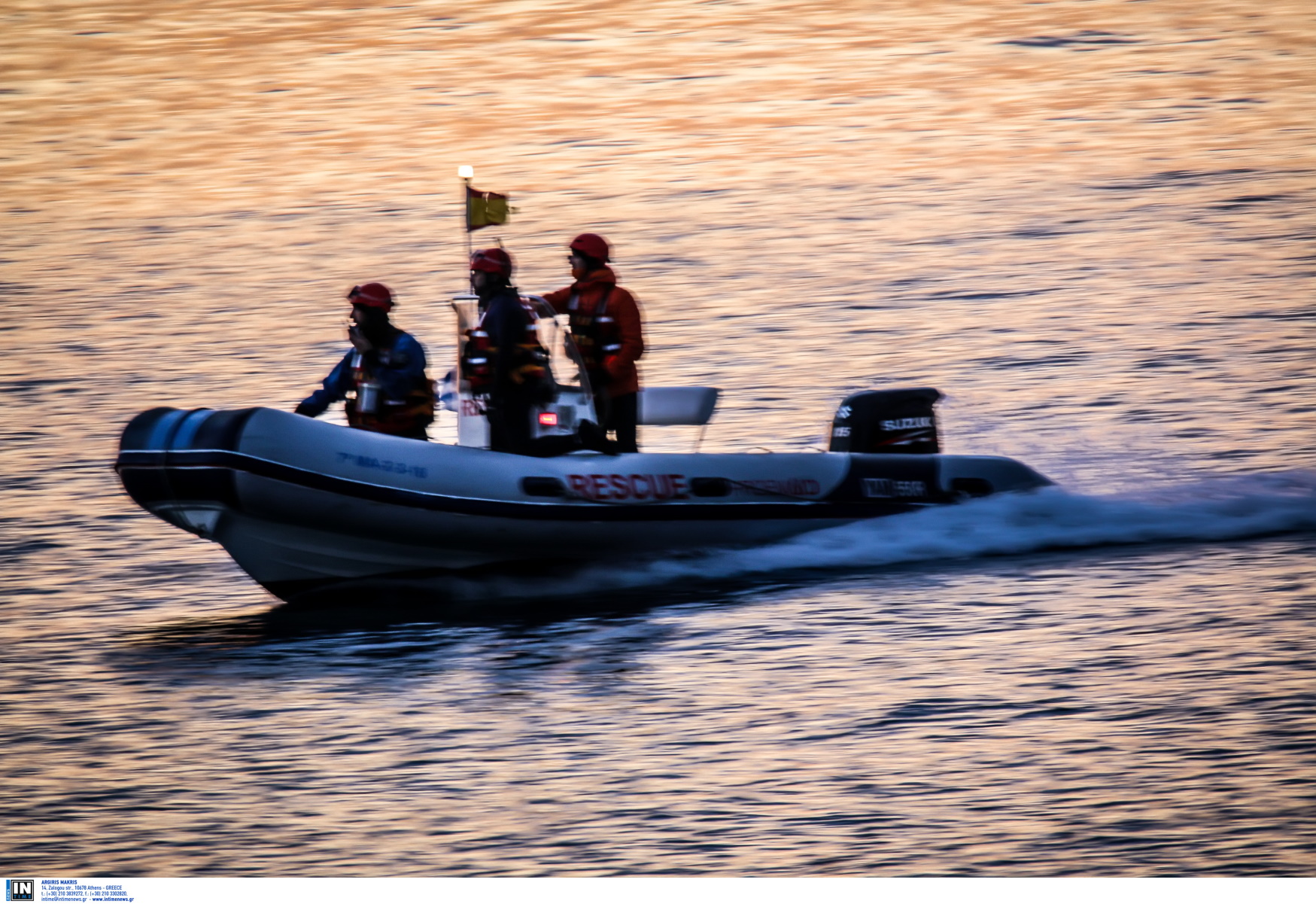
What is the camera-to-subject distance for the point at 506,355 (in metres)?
6.75

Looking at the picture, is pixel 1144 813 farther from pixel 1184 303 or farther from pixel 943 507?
pixel 1184 303

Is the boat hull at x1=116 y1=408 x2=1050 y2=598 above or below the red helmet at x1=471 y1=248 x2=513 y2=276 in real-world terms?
below

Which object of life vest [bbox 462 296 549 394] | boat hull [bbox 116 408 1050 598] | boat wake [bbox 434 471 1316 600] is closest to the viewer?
boat hull [bbox 116 408 1050 598]

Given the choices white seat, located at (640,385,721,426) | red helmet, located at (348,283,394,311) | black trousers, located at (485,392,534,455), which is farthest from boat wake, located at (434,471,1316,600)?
red helmet, located at (348,283,394,311)

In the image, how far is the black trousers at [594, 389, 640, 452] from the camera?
23.9 ft

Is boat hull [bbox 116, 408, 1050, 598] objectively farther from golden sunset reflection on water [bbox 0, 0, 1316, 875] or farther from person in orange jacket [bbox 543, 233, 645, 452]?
person in orange jacket [bbox 543, 233, 645, 452]

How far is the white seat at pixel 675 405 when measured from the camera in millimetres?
7453

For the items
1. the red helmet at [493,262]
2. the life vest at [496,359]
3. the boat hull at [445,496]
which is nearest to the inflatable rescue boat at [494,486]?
the boat hull at [445,496]

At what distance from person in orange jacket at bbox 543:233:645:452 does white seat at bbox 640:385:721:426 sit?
0.49 feet

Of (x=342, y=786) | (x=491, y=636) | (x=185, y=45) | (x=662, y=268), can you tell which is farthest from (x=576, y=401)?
(x=185, y=45)

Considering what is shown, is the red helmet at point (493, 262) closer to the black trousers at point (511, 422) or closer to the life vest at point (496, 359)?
the life vest at point (496, 359)

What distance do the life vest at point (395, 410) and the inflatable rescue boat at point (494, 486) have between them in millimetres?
163

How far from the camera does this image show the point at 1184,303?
474 inches

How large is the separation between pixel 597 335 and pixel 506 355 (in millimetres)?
639
